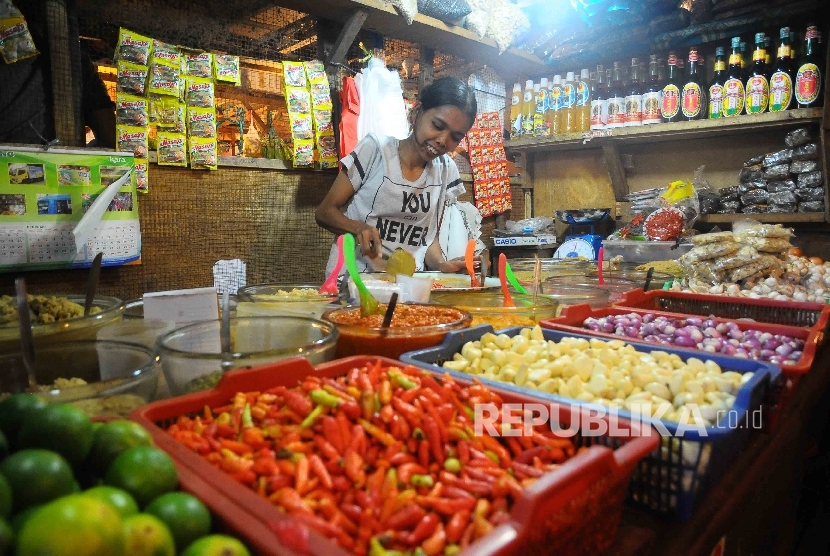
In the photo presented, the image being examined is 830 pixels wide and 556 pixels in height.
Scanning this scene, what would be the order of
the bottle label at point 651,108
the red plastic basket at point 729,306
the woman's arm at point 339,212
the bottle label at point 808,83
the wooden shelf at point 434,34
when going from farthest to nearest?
the bottle label at point 651,108 < the bottle label at point 808,83 < the wooden shelf at point 434,34 < the woman's arm at point 339,212 < the red plastic basket at point 729,306

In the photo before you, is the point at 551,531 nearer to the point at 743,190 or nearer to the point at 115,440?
the point at 115,440

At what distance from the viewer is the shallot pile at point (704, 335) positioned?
1.24 m

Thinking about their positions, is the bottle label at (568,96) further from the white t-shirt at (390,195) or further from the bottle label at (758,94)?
the white t-shirt at (390,195)

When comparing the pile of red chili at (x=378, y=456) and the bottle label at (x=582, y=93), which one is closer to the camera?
the pile of red chili at (x=378, y=456)

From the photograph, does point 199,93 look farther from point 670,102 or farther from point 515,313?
point 670,102

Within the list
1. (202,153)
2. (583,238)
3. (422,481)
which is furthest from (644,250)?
(422,481)

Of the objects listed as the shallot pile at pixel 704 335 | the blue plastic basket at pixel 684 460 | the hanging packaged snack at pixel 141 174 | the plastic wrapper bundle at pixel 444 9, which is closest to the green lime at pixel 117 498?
the blue plastic basket at pixel 684 460

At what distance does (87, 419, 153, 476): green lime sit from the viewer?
1.85 feet

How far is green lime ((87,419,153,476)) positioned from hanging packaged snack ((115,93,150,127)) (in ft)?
8.05

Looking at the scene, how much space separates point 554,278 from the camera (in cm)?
226

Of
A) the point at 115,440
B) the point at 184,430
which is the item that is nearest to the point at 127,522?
the point at 115,440

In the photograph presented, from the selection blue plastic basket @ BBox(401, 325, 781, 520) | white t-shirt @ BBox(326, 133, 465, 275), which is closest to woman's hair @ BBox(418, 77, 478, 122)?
white t-shirt @ BBox(326, 133, 465, 275)

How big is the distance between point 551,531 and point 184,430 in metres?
0.49

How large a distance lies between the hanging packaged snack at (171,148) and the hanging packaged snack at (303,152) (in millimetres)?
635
